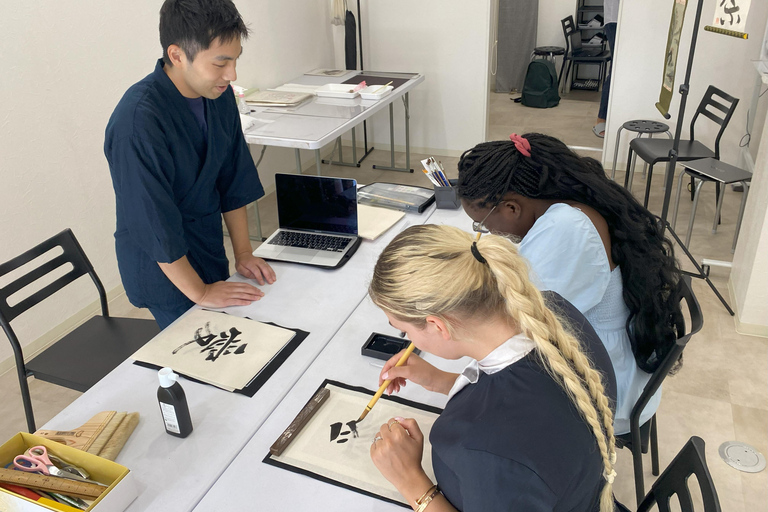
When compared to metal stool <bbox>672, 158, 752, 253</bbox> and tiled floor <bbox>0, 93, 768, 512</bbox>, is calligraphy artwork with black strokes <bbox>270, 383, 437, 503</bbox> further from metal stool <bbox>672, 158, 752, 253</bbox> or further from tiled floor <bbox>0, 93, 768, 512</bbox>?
metal stool <bbox>672, 158, 752, 253</bbox>

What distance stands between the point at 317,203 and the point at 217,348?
651 millimetres

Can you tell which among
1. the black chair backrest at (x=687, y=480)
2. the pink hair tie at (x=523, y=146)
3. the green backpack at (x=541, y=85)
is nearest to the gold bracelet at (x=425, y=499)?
the black chair backrest at (x=687, y=480)

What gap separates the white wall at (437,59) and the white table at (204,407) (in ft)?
11.0

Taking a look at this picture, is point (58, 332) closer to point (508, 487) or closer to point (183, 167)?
point (183, 167)

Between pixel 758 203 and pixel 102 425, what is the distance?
2640mm

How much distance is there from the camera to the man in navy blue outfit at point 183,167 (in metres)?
1.44

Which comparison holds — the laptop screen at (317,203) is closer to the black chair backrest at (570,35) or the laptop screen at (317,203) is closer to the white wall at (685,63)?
the white wall at (685,63)

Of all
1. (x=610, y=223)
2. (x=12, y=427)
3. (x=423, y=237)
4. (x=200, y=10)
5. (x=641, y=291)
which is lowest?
(x=12, y=427)

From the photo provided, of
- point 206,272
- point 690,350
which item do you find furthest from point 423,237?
point 690,350

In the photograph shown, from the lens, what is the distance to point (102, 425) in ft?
3.96

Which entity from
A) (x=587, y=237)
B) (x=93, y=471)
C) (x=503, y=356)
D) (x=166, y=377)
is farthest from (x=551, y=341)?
(x=93, y=471)

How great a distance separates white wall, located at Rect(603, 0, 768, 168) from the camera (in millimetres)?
3891

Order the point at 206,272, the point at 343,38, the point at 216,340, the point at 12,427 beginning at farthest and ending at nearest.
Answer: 1. the point at 343,38
2. the point at 12,427
3. the point at 206,272
4. the point at 216,340

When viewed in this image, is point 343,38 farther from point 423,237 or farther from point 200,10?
point 423,237
